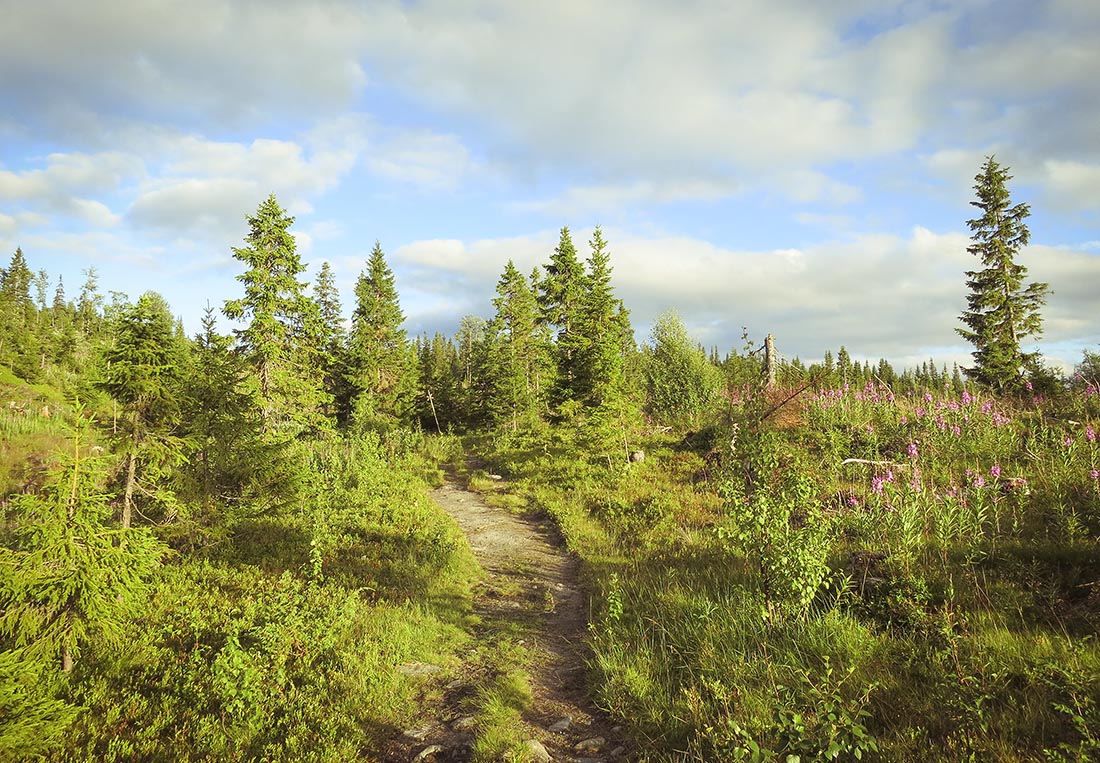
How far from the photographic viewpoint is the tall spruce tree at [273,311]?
17938 mm

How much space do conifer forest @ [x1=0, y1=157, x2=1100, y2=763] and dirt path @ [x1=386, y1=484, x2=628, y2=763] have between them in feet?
0.27

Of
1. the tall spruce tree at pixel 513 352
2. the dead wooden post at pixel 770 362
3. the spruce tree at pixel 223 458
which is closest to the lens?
the dead wooden post at pixel 770 362

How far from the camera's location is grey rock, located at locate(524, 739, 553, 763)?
466cm

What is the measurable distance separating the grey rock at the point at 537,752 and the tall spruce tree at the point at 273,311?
16239 mm

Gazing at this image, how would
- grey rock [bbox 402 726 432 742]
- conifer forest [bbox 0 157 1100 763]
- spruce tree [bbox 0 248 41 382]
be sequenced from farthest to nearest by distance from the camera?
spruce tree [bbox 0 248 41 382]
grey rock [bbox 402 726 432 742]
conifer forest [bbox 0 157 1100 763]

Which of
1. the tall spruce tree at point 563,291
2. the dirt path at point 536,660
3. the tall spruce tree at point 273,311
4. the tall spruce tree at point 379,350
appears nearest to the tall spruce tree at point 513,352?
the tall spruce tree at point 563,291

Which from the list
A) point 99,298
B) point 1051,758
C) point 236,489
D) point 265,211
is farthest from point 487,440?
point 99,298

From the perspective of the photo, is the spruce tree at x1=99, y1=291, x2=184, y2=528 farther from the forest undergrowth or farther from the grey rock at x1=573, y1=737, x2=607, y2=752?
the forest undergrowth

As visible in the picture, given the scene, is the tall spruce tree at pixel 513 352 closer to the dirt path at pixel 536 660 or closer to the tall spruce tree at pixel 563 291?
the tall spruce tree at pixel 563 291

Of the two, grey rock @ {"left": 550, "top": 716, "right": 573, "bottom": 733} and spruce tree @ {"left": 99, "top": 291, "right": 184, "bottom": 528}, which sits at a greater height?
spruce tree @ {"left": 99, "top": 291, "right": 184, "bottom": 528}

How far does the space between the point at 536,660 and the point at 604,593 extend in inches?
81.6

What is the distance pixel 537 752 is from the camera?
4.73m

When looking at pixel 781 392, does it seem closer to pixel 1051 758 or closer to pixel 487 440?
pixel 1051 758

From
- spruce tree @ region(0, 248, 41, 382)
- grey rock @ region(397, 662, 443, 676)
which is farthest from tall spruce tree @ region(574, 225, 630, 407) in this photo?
spruce tree @ region(0, 248, 41, 382)
